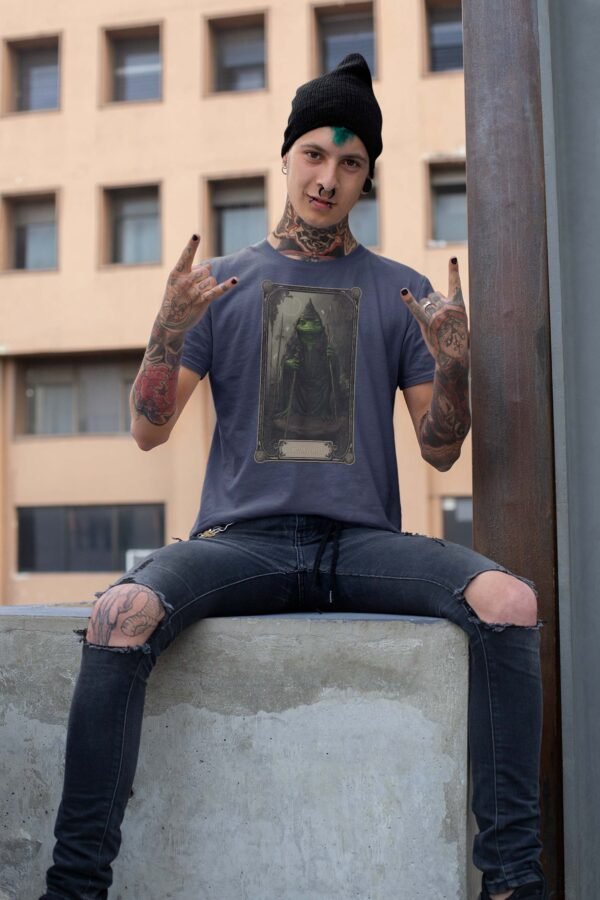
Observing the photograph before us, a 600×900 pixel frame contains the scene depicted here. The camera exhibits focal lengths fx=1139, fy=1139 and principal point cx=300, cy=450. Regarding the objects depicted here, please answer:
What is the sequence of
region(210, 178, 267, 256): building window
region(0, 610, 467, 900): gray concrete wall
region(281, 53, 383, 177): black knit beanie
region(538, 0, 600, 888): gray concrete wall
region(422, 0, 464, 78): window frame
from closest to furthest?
region(0, 610, 467, 900): gray concrete wall
region(538, 0, 600, 888): gray concrete wall
region(281, 53, 383, 177): black knit beanie
region(422, 0, 464, 78): window frame
region(210, 178, 267, 256): building window

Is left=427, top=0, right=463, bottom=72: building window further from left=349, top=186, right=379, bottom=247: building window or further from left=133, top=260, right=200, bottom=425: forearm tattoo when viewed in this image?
left=133, top=260, right=200, bottom=425: forearm tattoo

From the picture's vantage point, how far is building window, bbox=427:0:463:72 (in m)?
18.9

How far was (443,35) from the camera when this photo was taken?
62.1 ft

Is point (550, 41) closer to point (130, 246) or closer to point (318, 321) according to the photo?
point (318, 321)

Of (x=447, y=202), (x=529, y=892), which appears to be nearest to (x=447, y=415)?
(x=529, y=892)

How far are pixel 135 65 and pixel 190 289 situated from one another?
19028mm

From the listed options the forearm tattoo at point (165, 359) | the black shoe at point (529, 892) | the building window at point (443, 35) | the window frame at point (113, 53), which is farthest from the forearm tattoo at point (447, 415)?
the window frame at point (113, 53)

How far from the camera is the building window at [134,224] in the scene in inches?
786

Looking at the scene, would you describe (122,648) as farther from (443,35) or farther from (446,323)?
(443,35)

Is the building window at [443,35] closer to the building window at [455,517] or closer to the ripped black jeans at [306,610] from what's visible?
the building window at [455,517]

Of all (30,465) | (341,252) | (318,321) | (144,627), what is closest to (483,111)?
(341,252)

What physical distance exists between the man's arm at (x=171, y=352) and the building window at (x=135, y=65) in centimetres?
1838

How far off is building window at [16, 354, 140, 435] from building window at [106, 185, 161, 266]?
1.91 m

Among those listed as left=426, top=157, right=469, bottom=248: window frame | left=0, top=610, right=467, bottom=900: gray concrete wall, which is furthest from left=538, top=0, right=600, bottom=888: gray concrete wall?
left=426, top=157, right=469, bottom=248: window frame
